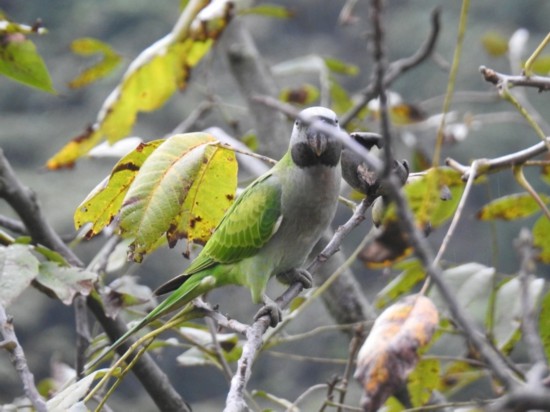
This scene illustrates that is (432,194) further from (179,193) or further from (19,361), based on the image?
(19,361)

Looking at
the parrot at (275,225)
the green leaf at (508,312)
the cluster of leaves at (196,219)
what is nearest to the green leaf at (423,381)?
the cluster of leaves at (196,219)

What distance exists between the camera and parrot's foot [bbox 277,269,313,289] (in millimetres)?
1937

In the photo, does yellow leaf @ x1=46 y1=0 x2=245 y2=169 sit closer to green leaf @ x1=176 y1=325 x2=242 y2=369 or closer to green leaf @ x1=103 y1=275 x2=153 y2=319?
green leaf @ x1=103 y1=275 x2=153 y2=319

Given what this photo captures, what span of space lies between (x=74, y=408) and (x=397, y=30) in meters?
14.3

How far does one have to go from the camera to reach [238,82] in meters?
2.94

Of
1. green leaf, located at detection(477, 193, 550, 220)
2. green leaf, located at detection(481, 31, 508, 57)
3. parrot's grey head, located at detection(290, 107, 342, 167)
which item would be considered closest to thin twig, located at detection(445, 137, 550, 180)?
green leaf, located at detection(477, 193, 550, 220)

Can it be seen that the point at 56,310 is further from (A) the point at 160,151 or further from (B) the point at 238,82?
(A) the point at 160,151

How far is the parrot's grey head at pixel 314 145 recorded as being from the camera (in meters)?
1.78

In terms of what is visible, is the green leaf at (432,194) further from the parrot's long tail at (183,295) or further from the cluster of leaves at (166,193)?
the parrot's long tail at (183,295)

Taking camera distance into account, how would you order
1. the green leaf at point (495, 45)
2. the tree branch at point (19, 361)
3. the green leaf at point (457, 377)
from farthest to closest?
the green leaf at point (495, 45)
the green leaf at point (457, 377)
the tree branch at point (19, 361)

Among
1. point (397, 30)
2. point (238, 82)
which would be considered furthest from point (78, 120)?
point (238, 82)

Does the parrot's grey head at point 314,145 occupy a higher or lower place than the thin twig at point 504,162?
lower

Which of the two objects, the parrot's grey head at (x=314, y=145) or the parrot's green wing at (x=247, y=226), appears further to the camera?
the parrot's green wing at (x=247, y=226)

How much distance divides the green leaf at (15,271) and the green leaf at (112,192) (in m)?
0.13
